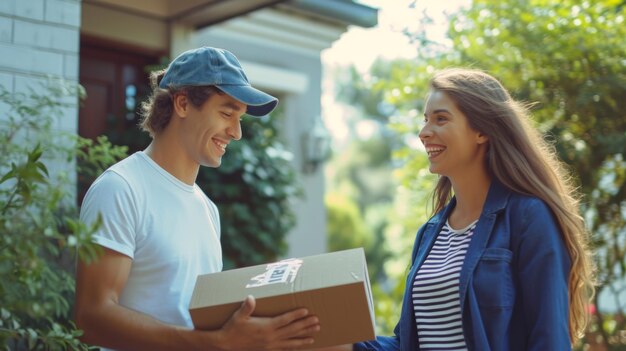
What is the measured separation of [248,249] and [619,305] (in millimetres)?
2399

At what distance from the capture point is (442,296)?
248 cm

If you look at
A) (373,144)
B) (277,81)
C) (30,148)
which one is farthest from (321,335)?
(373,144)

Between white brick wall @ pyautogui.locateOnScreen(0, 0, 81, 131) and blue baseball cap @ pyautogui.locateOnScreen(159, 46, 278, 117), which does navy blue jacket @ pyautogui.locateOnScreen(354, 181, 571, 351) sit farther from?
white brick wall @ pyautogui.locateOnScreen(0, 0, 81, 131)

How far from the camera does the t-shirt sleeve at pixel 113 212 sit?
7.13ft

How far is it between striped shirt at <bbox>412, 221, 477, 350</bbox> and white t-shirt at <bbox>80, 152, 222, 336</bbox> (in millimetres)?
653

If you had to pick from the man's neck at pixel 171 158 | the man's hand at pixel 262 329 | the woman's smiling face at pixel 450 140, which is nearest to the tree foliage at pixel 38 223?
the man's neck at pixel 171 158

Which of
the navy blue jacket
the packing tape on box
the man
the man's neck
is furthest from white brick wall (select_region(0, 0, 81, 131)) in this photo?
the navy blue jacket

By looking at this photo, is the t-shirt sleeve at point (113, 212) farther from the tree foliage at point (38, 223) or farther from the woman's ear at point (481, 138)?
the woman's ear at point (481, 138)

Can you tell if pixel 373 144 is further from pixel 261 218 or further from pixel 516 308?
pixel 516 308

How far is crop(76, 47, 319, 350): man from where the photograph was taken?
2.15 m

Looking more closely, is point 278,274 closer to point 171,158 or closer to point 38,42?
point 171,158

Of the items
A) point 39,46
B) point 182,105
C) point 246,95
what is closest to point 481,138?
point 246,95

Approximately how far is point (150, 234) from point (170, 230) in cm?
7

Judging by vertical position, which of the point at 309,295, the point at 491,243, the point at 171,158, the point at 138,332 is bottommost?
the point at 138,332
